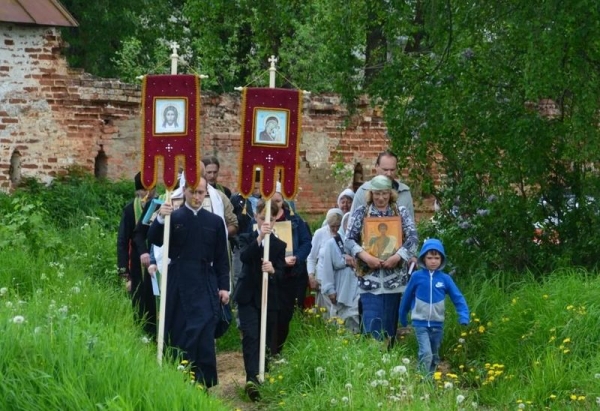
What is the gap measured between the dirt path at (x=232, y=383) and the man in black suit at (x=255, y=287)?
183mm

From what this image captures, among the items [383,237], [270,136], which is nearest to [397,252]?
[383,237]

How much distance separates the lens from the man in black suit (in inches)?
449

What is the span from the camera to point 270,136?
11.8 m

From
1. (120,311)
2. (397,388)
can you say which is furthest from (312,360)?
(120,311)

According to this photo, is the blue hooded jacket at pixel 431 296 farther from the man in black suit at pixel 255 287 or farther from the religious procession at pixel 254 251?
the man in black suit at pixel 255 287

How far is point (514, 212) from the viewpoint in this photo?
14484mm

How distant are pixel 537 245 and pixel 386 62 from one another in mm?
2685

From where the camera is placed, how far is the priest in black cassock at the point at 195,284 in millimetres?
10562

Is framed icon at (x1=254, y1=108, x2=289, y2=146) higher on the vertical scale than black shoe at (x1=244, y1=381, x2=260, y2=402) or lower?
higher

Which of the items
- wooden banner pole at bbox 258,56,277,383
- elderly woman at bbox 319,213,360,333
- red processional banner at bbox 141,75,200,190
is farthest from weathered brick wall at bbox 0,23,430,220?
red processional banner at bbox 141,75,200,190

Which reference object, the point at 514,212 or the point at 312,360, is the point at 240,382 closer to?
the point at 312,360

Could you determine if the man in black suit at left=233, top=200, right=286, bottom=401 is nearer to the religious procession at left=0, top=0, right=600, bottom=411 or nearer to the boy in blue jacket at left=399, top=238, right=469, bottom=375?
the religious procession at left=0, top=0, right=600, bottom=411

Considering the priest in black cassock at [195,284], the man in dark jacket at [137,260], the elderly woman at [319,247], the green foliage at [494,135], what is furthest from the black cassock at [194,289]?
the green foliage at [494,135]

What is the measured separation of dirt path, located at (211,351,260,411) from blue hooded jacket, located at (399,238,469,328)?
4.92 ft
